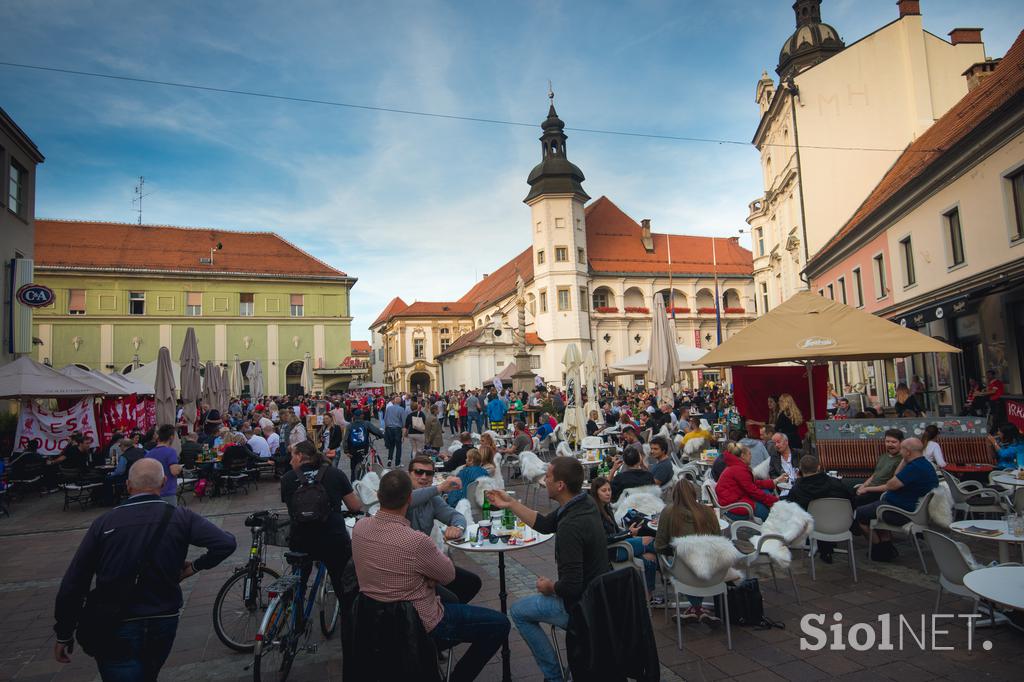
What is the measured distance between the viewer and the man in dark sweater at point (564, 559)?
3.56 metres

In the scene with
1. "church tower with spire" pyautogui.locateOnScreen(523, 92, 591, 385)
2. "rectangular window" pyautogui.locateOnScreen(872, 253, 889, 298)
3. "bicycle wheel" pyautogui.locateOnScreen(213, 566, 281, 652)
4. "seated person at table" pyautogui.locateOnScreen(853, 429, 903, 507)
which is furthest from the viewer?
"church tower with spire" pyautogui.locateOnScreen(523, 92, 591, 385)

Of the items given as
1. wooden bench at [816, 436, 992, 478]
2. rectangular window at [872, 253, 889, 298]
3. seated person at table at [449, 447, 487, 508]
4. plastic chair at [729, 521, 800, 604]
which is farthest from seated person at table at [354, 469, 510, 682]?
rectangular window at [872, 253, 889, 298]

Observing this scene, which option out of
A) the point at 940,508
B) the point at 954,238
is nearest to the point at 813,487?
the point at 940,508

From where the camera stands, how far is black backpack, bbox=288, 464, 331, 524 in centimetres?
461

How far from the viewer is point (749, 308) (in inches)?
2373

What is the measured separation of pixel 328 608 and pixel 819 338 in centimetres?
782

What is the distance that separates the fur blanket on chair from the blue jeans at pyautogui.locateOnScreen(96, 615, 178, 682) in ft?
15.5

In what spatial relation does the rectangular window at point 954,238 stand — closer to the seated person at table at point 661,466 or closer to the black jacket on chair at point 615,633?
the seated person at table at point 661,466

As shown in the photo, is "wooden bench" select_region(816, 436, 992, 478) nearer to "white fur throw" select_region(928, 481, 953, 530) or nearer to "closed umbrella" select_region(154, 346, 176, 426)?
"white fur throw" select_region(928, 481, 953, 530)

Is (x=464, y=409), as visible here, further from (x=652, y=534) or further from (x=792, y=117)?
(x=792, y=117)

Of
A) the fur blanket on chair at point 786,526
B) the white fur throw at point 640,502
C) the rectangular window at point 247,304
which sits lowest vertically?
the fur blanket on chair at point 786,526

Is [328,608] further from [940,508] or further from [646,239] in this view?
[646,239]

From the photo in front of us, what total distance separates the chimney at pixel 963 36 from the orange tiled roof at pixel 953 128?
5842 mm

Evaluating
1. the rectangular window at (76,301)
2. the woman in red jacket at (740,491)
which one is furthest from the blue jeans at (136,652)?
the rectangular window at (76,301)
